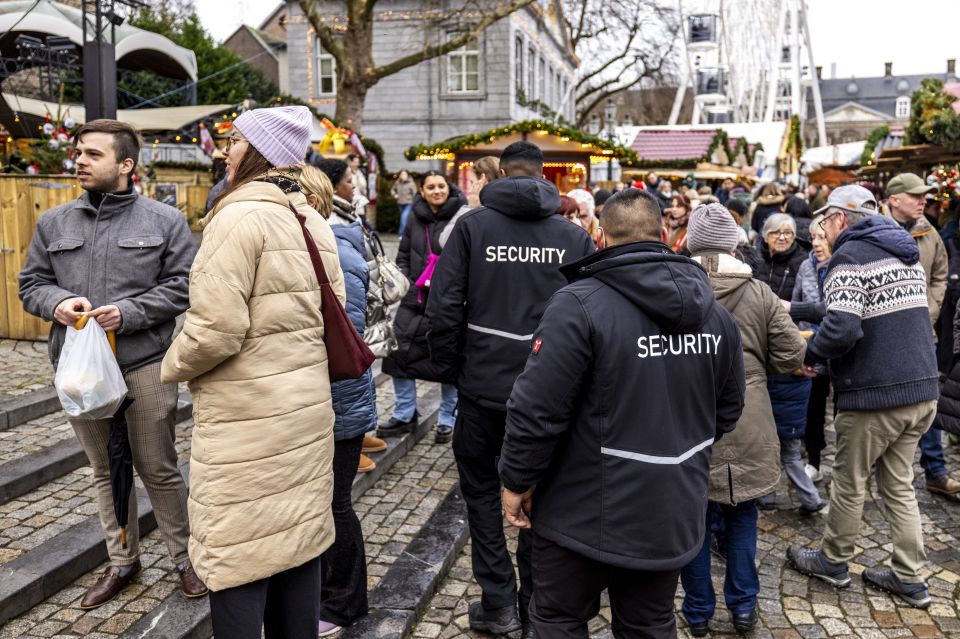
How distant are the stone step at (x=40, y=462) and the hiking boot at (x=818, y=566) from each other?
4274 mm

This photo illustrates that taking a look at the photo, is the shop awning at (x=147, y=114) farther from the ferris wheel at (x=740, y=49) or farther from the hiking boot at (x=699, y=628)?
the ferris wheel at (x=740, y=49)

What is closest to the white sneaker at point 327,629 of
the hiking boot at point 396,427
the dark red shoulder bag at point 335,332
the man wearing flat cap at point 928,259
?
the dark red shoulder bag at point 335,332

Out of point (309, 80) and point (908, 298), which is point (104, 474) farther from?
point (309, 80)

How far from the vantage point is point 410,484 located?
226 inches

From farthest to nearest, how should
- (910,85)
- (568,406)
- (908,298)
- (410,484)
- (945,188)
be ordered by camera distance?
(910,85)
(945,188)
(410,484)
(908,298)
(568,406)

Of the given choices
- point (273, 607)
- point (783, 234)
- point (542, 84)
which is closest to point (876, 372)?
point (783, 234)

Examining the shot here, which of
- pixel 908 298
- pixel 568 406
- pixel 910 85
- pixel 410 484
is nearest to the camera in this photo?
pixel 568 406

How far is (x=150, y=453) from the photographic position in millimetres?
3658

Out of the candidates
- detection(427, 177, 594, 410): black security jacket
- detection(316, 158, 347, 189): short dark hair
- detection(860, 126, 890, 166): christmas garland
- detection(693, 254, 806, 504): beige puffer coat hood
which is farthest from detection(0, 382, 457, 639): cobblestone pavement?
detection(860, 126, 890, 166): christmas garland

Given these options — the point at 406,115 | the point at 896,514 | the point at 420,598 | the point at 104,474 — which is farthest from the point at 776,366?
the point at 406,115

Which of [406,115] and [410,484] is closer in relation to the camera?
[410,484]

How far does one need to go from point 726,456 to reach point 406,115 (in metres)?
28.8

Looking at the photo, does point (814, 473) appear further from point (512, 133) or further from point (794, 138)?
point (794, 138)

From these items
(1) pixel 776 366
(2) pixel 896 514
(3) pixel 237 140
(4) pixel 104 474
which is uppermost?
(3) pixel 237 140
